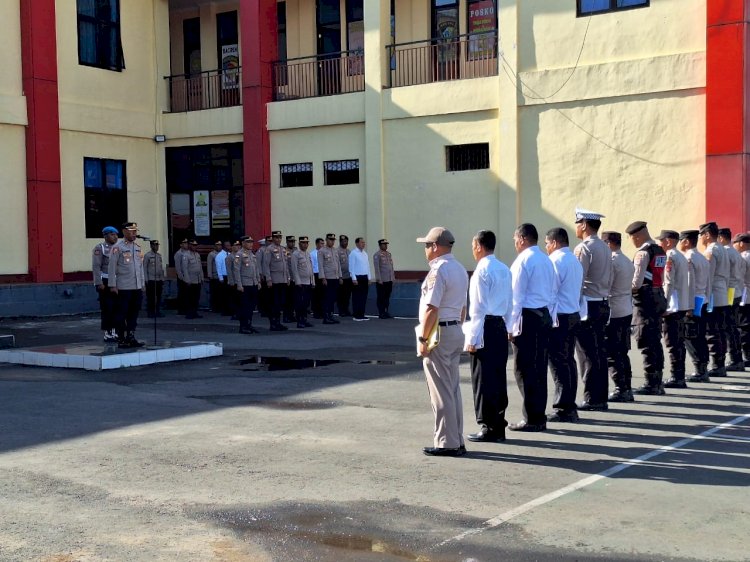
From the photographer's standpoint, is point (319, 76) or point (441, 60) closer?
point (441, 60)

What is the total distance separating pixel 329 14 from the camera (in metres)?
26.4

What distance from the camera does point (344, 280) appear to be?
23.2m

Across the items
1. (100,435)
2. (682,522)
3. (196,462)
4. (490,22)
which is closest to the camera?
(682,522)

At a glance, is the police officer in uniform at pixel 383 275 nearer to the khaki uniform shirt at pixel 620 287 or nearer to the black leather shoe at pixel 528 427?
the khaki uniform shirt at pixel 620 287

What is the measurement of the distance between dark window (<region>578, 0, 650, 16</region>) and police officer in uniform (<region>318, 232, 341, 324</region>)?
24.3 feet

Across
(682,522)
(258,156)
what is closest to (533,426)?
(682,522)

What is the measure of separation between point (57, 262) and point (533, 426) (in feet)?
58.6

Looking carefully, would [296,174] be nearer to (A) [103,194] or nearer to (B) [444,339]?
(A) [103,194]

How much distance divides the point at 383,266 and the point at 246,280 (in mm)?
4225

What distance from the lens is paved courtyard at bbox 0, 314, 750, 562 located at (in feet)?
18.9

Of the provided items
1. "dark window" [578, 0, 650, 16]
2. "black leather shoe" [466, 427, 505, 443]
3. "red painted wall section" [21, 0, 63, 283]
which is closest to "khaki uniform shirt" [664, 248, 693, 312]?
"black leather shoe" [466, 427, 505, 443]

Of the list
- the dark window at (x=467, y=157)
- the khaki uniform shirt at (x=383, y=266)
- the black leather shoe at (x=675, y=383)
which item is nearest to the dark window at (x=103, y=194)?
the khaki uniform shirt at (x=383, y=266)

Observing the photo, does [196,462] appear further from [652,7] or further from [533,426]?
[652,7]

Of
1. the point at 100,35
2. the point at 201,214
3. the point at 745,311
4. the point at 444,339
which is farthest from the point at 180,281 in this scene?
the point at 444,339
